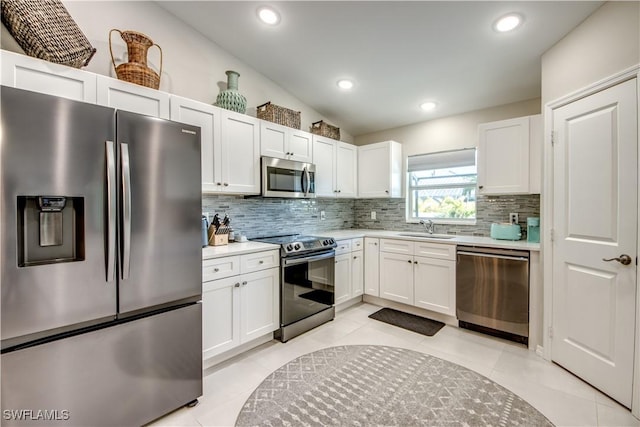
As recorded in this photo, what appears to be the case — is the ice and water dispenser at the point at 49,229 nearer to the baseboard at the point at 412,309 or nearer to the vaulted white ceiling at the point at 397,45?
the vaulted white ceiling at the point at 397,45

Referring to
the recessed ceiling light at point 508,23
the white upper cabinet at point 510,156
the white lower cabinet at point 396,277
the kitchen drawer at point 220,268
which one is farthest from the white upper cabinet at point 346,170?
the recessed ceiling light at point 508,23

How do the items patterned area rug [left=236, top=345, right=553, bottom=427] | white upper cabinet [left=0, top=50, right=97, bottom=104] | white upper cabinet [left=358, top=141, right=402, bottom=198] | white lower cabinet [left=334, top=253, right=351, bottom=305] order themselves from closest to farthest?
white upper cabinet [left=0, top=50, right=97, bottom=104]
patterned area rug [left=236, top=345, right=553, bottom=427]
white lower cabinet [left=334, top=253, right=351, bottom=305]
white upper cabinet [left=358, top=141, right=402, bottom=198]

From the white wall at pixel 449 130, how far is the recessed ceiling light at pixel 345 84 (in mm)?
1239

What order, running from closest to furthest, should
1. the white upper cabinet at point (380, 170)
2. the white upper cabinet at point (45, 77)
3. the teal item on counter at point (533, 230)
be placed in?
the white upper cabinet at point (45, 77) < the teal item on counter at point (533, 230) < the white upper cabinet at point (380, 170)

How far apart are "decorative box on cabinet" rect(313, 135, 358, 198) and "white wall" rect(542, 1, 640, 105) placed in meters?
2.25

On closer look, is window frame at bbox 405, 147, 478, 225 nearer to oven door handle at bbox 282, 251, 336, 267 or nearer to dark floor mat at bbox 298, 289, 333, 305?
oven door handle at bbox 282, 251, 336, 267

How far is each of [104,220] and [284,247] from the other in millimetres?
1458

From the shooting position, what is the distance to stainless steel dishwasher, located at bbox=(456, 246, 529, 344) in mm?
2594

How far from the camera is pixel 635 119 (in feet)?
5.78

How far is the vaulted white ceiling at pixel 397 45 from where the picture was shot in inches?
85.0

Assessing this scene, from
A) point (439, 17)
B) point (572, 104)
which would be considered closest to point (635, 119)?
point (572, 104)

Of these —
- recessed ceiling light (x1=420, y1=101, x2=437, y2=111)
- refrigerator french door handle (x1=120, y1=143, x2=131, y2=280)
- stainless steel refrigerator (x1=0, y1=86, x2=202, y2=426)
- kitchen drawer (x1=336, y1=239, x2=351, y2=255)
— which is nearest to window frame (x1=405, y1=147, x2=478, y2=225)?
recessed ceiling light (x1=420, y1=101, x2=437, y2=111)

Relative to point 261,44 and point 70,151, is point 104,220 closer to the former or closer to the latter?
point 70,151

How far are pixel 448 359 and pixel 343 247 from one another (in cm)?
155
